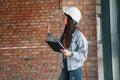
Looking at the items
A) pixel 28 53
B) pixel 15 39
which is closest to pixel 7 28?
pixel 15 39

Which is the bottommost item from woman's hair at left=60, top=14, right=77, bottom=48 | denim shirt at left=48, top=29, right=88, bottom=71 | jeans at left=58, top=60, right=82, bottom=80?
jeans at left=58, top=60, right=82, bottom=80

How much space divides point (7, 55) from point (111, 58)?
10.7ft

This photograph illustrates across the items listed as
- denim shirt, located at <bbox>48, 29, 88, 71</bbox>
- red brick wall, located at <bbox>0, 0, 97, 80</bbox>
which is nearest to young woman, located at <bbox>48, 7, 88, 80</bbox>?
denim shirt, located at <bbox>48, 29, 88, 71</bbox>

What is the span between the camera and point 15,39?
502 cm

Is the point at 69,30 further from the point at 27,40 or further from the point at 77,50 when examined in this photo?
the point at 27,40

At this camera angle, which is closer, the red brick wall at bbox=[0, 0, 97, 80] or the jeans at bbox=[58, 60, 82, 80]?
the jeans at bbox=[58, 60, 82, 80]

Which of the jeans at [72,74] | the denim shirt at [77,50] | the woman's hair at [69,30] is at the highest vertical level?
the woman's hair at [69,30]

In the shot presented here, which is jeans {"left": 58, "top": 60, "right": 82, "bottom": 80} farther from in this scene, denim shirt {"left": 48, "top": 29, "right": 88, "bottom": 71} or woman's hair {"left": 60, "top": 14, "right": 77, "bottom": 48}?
woman's hair {"left": 60, "top": 14, "right": 77, "bottom": 48}

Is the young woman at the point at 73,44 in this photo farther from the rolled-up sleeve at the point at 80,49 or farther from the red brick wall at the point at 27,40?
the red brick wall at the point at 27,40

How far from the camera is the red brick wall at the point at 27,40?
4.93 meters

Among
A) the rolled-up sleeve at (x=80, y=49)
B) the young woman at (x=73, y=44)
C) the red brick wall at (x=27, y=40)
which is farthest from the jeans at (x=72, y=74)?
the red brick wall at (x=27, y=40)

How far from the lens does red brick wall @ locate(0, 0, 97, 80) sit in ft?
16.2

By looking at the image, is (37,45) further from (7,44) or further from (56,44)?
(56,44)

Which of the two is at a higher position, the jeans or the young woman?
the young woman
